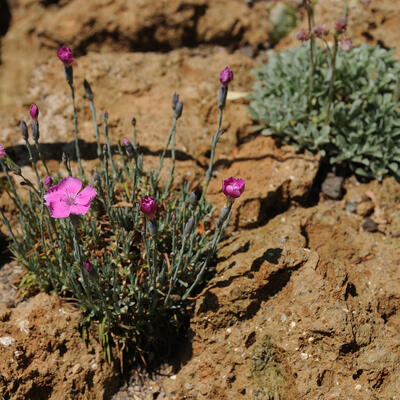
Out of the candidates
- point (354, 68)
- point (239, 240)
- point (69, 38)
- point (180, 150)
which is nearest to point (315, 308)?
point (239, 240)

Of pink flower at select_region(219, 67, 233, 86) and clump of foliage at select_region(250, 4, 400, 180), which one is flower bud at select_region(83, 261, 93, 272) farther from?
clump of foliage at select_region(250, 4, 400, 180)

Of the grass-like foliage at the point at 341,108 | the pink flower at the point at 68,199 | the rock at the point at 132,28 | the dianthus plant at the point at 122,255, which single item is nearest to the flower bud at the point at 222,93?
the dianthus plant at the point at 122,255

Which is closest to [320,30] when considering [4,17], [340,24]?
[340,24]

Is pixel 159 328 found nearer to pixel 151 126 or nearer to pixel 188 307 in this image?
pixel 188 307

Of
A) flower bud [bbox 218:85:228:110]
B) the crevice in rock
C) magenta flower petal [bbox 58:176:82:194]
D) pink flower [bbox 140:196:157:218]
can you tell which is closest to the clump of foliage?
flower bud [bbox 218:85:228:110]

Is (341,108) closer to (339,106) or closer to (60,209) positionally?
(339,106)
